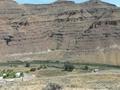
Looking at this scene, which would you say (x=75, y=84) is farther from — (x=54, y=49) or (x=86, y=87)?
(x=54, y=49)

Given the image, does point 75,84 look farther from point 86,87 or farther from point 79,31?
point 79,31

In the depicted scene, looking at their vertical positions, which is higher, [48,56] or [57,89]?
[57,89]

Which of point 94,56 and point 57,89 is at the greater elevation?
point 57,89

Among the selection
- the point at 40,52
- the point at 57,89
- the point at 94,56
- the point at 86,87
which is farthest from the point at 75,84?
the point at 40,52

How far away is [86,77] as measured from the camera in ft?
→ 283

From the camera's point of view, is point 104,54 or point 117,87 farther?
point 104,54

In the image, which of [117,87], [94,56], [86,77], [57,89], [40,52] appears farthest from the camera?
[40,52]

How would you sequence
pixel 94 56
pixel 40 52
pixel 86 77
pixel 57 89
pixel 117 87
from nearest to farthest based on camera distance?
pixel 57 89, pixel 117 87, pixel 86 77, pixel 94 56, pixel 40 52

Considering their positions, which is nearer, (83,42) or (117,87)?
(117,87)

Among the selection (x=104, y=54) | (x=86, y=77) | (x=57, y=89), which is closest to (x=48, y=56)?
(x=104, y=54)

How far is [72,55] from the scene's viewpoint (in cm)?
18788

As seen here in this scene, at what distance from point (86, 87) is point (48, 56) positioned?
122147mm

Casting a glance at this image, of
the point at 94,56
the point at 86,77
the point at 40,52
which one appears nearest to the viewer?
the point at 86,77

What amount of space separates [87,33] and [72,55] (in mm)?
11667
